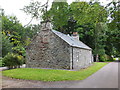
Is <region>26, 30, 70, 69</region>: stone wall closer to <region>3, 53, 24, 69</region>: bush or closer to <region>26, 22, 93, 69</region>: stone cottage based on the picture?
<region>26, 22, 93, 69</region>: stone cottage

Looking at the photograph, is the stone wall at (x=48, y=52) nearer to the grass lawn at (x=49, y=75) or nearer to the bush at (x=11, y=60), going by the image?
the bush at (x=11, y=60)

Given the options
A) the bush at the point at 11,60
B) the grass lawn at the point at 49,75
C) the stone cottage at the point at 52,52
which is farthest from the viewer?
the bush at the point at 11,60

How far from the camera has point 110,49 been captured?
34.0 m

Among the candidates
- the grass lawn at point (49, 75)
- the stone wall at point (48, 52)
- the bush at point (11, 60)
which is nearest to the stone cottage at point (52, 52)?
the stone wall at point (48, 52)

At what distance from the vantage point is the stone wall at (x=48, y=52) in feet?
46.9

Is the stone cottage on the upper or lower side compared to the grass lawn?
upper

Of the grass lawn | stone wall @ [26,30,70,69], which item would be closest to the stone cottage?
stone wall @ [26,30,70,69]

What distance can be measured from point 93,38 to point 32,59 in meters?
21.0

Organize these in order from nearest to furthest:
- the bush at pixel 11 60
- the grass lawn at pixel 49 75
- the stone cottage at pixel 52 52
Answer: the grass lawn at pixel 49 75 → the stone cottage at pixel 52 52 → the bush at pixel 11 60

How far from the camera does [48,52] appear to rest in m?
15.4

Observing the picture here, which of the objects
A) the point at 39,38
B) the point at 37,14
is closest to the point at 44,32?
the point at 39,38

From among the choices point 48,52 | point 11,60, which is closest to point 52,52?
point 48,52

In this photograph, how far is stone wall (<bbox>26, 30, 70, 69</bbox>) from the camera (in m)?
14.3

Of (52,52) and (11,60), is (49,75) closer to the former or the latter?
(52,52)
